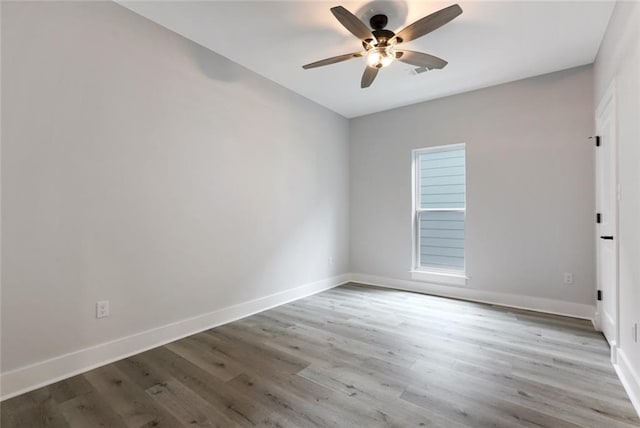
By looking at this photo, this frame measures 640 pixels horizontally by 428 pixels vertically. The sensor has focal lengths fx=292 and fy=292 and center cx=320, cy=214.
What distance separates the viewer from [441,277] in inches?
161

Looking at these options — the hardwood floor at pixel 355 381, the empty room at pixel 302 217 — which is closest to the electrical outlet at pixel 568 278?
the empty room at pixel 302 217

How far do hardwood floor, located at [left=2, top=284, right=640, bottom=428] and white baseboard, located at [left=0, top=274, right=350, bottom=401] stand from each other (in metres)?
0.08

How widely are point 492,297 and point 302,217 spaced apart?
2654 millimetres

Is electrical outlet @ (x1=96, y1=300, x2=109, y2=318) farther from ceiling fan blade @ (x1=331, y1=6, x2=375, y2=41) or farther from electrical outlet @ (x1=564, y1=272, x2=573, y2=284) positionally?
electrical outlet @ (x1=564, y1=272, x2=573, y2=284)

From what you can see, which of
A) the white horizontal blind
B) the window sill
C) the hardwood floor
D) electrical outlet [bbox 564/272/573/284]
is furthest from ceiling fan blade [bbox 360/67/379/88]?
electrical outlet [bbox 564/272/573/284]

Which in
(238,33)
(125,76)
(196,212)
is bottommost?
(196,212)

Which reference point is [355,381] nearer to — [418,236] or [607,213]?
[607,213]

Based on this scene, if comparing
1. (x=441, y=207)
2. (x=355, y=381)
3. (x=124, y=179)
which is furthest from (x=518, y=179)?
(x=124, y=179)

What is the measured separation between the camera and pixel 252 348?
8.16 feet

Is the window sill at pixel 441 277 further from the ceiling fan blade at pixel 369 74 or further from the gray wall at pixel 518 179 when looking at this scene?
the ceiling fan blade at pixel 369 74

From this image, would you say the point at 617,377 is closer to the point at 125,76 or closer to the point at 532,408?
the point at 532,408

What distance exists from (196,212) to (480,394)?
8.84 ft

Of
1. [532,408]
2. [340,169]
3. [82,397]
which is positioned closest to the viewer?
[532,408]

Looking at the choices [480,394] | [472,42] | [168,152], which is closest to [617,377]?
[480,394]
